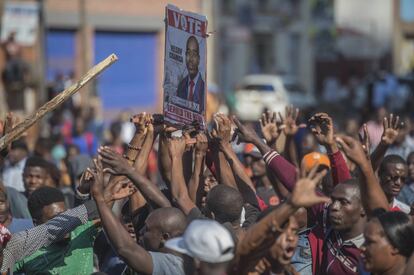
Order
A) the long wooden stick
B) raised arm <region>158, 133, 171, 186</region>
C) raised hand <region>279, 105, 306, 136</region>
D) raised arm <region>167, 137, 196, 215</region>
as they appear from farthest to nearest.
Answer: raised hand <region>279, 105, 306, 136</region>, raised arm <region>158, 133, 171, 186</region>, raised arm <region>167, 137, 196, 215</region>, the long wooden stick

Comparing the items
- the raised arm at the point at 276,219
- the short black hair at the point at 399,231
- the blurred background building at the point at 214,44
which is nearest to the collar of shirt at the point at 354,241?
the short black hair at the point at 399,231

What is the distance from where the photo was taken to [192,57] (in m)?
7.48

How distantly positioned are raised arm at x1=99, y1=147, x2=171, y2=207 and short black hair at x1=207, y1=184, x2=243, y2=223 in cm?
30

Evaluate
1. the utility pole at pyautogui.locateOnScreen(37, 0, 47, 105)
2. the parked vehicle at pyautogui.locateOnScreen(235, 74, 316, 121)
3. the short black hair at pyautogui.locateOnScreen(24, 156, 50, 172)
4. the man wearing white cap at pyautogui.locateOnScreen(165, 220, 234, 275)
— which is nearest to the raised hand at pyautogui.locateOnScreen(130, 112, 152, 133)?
the man wearing white cap at pyautogui.locateOnScreen(165, 220, 234, 275)

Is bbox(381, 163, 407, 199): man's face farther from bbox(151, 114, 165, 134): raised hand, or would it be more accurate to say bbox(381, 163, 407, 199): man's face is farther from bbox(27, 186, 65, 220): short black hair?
bbox(27, 186, 65, 220): short black hair

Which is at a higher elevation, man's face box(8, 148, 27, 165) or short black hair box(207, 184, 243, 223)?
short black hair box(207, 184, 243, 223)

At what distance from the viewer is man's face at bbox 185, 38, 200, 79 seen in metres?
7.44

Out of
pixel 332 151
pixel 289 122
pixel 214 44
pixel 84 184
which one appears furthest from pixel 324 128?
pixel 214 44

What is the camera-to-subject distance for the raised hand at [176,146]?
7250 millimetres

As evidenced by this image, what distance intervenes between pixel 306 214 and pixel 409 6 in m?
38.2

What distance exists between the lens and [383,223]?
5.58 meters

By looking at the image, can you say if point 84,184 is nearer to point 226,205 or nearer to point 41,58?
point 226,205

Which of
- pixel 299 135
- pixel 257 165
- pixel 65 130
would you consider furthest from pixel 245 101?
pixel 257 165

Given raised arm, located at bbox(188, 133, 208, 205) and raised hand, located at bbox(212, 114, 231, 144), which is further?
raised hand, located at bbox(212, 114, 231, 144)
